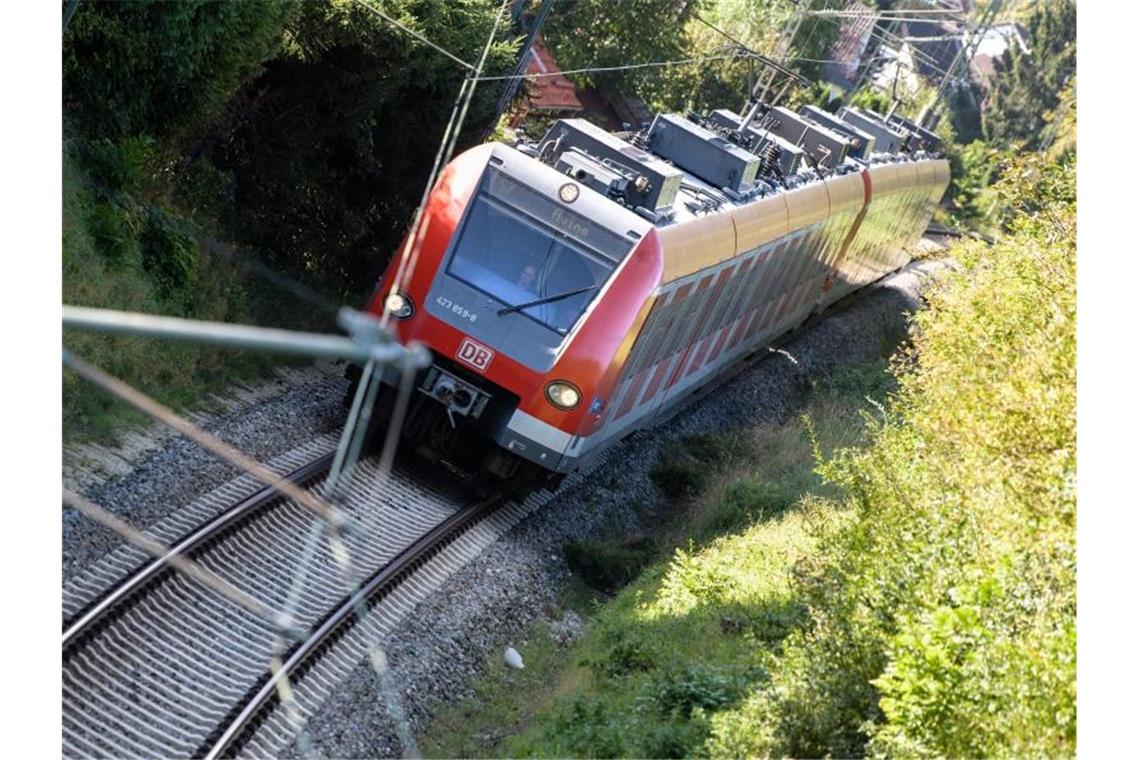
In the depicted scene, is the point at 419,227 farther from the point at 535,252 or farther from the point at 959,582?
the point at 959,582

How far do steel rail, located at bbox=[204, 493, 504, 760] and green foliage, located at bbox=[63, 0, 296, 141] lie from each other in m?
5.51

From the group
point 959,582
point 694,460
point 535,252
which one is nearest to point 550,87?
point 694,460

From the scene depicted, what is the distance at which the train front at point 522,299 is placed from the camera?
607 inches

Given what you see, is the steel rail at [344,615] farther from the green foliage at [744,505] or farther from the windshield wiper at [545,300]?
the green foliage at [744,505]

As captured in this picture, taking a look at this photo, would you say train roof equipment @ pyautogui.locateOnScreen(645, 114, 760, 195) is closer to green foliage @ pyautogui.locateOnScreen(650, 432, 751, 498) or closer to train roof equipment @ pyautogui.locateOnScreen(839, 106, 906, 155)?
green foliage @ pyautogui.locateOnScreen(650, 432, 751, 498)

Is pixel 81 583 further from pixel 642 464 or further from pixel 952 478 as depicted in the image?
pixel 642 464

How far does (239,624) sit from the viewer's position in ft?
38.1

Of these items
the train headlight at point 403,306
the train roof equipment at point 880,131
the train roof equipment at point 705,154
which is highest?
the train roof equipment at point 705,154

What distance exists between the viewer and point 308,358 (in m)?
18.8

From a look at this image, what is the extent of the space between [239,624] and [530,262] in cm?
528

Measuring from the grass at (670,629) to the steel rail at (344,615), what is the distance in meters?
1.05

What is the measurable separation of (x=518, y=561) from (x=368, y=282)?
8.28 meters

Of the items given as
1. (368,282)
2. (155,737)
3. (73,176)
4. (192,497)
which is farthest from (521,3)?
(155,737)

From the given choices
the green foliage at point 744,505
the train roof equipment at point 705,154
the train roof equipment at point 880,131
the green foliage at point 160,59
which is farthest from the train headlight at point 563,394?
the train roof equipment at point 880,131
